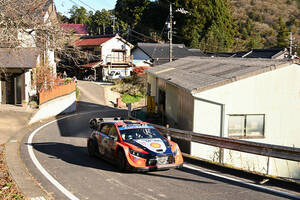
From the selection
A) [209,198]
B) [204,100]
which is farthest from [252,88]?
[209,198]

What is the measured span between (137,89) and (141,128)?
30756 mm

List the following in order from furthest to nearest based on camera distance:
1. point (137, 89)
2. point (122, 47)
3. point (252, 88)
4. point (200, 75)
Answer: point (122, 47)
point (137, 89)
point (200, 75)
point (252, 88)

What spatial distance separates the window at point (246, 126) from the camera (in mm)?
15094

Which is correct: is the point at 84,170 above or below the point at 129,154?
below

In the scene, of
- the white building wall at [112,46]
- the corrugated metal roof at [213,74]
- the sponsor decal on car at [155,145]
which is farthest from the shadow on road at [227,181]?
the white building wall at [112,46]

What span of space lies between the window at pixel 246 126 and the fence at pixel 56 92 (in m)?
15.7

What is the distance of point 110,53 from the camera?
57.9m

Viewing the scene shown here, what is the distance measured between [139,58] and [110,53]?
15.9 ft

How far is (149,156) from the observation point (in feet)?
34.0

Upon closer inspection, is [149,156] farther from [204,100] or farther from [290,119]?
[290,119]

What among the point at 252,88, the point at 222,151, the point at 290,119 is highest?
the point at 252,88

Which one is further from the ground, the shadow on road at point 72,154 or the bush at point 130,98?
the shadow on road at point 72,154

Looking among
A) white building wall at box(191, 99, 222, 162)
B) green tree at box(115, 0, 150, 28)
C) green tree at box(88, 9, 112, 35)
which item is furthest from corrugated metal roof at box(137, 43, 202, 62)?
white building wall at box(191, 99, 222, 162)

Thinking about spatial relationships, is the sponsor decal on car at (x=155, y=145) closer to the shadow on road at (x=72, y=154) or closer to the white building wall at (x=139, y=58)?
the shadow on road at (x=72, y=154)
